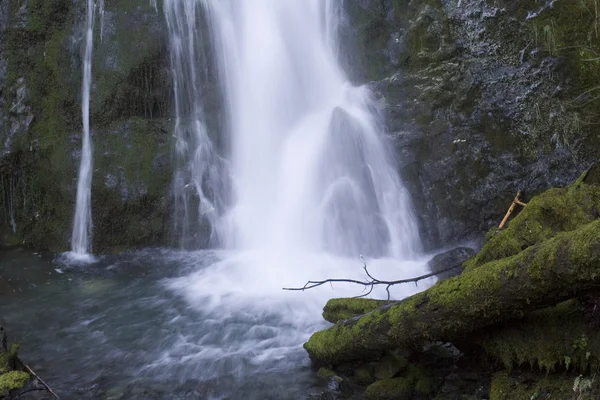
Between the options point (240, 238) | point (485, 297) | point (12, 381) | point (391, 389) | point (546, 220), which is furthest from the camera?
point (240, 238)

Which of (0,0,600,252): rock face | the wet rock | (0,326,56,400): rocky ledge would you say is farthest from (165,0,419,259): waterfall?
(0,326,56,400): rocky ledge

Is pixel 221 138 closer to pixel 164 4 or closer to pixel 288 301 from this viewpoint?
pixel 164 4

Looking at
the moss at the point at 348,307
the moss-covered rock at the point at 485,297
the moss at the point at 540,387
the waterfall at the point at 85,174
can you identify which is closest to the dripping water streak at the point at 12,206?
the waterfall at the point at 85,174

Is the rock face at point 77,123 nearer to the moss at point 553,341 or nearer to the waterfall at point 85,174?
the waterfall at point 85,174

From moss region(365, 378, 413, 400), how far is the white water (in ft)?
8.41

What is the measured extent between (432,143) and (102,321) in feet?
19.5

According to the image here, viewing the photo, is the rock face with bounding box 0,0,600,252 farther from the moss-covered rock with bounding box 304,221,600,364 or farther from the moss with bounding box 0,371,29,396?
the moss with bounding box 0,371,29,396

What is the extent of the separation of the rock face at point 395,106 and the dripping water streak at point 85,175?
0.14m

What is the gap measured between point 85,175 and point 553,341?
936 centimetres

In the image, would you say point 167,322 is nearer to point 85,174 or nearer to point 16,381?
point 16,381

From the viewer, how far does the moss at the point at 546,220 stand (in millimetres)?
4363

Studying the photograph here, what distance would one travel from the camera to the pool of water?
532 centimetres

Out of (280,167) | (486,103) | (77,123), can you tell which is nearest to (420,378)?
(486,103)

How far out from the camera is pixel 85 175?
10359mm
